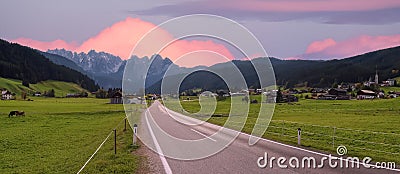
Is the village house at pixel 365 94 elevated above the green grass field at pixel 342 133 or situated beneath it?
elevated above

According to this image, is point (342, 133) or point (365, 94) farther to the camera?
point (365, 94)

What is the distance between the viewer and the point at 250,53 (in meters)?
16.8

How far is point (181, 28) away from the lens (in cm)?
1798

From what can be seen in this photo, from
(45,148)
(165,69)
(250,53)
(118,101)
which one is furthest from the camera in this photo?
(118,101)

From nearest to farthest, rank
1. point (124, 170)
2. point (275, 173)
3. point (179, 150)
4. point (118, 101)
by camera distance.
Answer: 1. point (275, 173)
2. point (124, 170)
3. point (179, 150)
4. point (118, 101)

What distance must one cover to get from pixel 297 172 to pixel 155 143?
487 inches

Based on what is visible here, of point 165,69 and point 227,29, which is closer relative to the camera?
point 227,29

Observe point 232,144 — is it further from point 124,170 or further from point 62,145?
point 62,145

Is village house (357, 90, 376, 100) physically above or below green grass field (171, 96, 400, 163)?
above

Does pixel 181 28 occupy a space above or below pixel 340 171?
above

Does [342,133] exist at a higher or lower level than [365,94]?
lower

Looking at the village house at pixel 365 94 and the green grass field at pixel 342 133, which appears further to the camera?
the village house at pixel 365 94

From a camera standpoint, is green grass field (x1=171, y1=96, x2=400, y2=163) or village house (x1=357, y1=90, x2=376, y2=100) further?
village house (x1=357, y1=90, x2=376, y2=100)

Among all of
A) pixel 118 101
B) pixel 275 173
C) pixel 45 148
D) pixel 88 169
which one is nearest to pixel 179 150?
pixel 88 169
